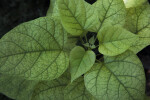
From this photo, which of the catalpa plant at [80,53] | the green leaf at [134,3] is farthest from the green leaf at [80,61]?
the green leaf at [134,3]

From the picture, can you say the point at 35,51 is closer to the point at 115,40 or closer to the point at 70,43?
the point at 70,43


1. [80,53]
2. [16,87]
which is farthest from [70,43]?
[16,87]

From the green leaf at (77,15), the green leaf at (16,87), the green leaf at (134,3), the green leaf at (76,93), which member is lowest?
the green leaf at (76,93)

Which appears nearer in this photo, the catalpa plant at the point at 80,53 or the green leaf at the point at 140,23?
the catalpa plant at the point at 80,53

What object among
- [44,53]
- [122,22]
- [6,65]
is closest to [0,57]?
[6,65]

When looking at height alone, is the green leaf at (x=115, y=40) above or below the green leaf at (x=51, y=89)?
above

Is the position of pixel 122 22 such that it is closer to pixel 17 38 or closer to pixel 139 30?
pixel 139 30

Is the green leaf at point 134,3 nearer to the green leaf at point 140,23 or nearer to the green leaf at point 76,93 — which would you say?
the green leaf at point 140,23
